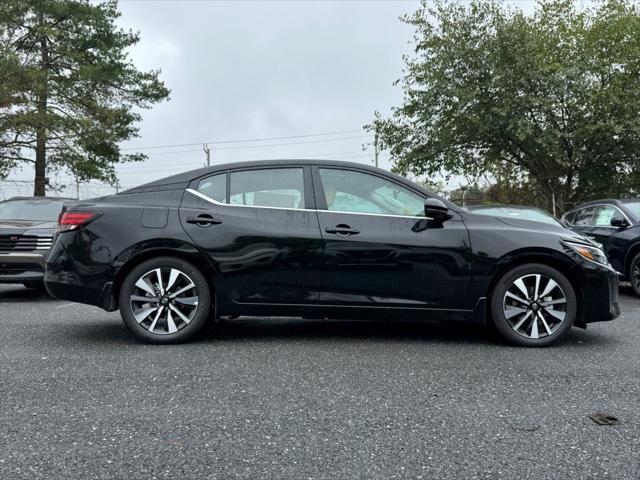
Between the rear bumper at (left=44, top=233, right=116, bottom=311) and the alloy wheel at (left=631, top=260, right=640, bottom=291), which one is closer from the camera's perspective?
the rear bumper at (left=44, top=233, right=116, bottom=311)

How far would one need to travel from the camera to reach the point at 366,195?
4.69 metres

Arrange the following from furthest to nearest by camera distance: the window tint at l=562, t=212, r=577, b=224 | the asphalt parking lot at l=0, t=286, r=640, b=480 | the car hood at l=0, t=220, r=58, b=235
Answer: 1. the window tint at l=562, t=212, r=577, b=224
2. the car hood at l=0, t=220, r=58, b=235
3. the asphalt parking lot at l=0, t=286, r=640, b=480

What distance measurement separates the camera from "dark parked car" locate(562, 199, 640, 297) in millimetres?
7641

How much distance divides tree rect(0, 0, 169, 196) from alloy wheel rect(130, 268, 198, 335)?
19.9m

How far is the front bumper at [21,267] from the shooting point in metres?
7.43

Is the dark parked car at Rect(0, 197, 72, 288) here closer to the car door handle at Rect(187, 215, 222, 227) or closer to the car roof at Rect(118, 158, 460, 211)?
the car roof at Rect(118, 158, 460, 211)

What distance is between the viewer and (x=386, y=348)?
14.6ft

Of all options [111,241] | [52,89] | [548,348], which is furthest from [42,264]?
[52,89]

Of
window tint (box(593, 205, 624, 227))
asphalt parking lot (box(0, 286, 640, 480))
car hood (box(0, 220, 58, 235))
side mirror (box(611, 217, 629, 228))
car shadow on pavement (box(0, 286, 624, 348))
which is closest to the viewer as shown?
asphalt parking lot (box(0, 286, 640, 480))

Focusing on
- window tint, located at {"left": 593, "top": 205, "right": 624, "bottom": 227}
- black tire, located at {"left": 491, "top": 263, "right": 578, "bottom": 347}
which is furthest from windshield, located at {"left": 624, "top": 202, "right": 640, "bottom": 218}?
black tire, located at {"left": 491, "top": 263, "right": 578, "bottom": 347}

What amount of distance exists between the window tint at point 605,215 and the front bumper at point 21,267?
8.23 metres

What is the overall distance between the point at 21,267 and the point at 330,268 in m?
5.11

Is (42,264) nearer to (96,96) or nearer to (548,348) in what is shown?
(548,348)

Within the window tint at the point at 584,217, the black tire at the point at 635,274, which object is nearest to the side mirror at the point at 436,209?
the black tire at the point at 635,274
